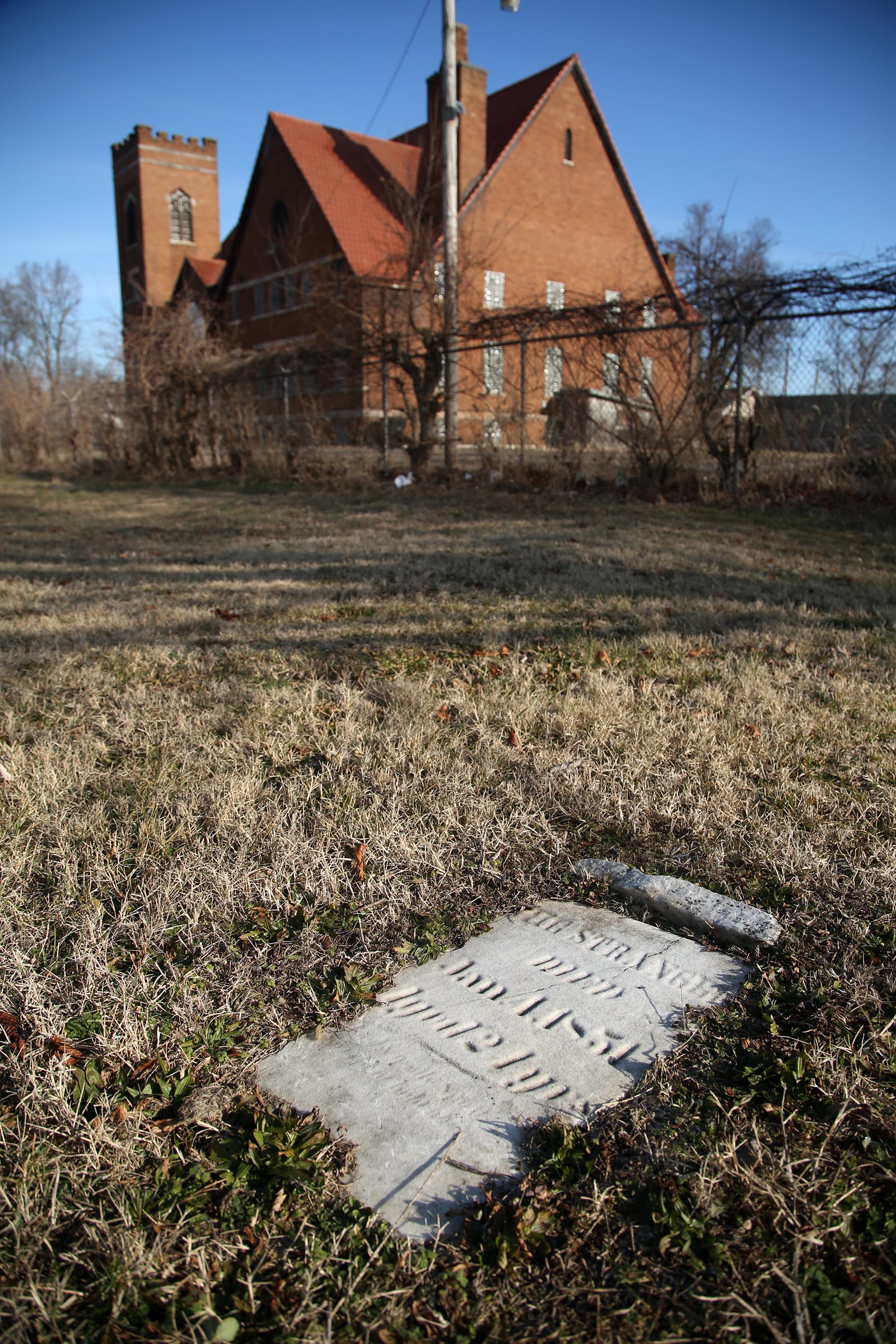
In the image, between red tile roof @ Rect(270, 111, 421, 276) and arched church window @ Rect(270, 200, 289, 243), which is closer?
red tile roof @ Rect(270, 111, 421, 276)

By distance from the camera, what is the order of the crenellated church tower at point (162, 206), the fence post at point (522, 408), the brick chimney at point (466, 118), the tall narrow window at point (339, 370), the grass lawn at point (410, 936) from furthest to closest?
the crenellated church tower at point (162, 206) → the brick chimney at point (466, 118) → the tall narrow window at point (339, 370) → the fence post at point (522, 408) → the grass lawn at point (410, 936)

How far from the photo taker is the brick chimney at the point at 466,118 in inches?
1030

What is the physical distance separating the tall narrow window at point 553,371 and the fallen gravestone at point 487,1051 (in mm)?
12367

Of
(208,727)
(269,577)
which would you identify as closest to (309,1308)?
(208,727)

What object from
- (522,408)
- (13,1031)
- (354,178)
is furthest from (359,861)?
(354,178)

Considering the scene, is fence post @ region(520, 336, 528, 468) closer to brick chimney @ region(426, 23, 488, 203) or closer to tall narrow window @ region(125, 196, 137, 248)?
brick chimney @ region(426, 23, 488, 203)

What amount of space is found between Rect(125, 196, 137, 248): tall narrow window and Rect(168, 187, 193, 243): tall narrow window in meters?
1.89

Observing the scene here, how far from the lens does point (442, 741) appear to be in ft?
10.8

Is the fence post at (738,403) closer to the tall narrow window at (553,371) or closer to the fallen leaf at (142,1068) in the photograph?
the tall narrow window at (553,371)

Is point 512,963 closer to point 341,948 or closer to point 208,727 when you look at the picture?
point 341,948

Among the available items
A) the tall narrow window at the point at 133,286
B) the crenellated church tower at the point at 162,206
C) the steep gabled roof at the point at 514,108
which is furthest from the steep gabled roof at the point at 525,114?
the tall narrow window at the point at 133,286

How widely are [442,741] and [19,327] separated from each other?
62.5m

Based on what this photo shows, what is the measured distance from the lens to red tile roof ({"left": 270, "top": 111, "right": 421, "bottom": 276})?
2803cm

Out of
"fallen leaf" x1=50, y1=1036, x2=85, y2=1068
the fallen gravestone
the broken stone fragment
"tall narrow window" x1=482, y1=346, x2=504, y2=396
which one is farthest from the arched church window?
"fallen leaf" x1=50, y1=1036, x2=85, y2=1068
